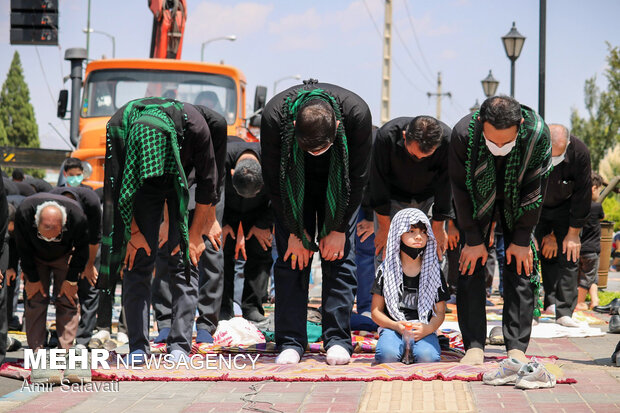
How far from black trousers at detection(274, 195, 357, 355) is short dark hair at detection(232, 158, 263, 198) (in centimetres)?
125

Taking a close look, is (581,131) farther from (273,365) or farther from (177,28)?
(273,365)

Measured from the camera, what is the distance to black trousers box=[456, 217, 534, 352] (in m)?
5.71

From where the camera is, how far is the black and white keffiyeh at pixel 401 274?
605 cm

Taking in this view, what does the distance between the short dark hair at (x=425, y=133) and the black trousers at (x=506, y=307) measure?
37.8 inches

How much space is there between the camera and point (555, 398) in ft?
15.0

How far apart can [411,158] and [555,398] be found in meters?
2.81

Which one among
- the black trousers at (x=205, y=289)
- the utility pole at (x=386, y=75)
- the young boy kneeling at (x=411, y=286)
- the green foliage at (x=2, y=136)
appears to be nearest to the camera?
the young boy kneeling at (x=411, y=286)

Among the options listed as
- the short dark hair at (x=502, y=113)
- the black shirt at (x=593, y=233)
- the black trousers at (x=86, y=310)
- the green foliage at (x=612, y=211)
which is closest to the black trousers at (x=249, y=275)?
the black trousers at (x=86, y=310)

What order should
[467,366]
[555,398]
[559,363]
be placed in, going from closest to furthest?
[555,398], [467,366], [559,363]

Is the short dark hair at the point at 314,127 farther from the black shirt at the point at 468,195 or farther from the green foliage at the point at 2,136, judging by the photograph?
the green foliage at the point at 2,136

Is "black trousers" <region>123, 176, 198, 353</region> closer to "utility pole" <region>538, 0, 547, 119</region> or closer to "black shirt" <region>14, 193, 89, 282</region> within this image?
"black shirt" <region>14, 193, 89, 282</region>

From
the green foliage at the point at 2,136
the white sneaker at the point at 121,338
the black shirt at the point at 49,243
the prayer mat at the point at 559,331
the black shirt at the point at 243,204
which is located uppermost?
the green foliage at the point at 2,136

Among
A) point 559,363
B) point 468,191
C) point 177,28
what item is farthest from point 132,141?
point 177,28

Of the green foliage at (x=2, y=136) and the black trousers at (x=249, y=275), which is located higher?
the green foliage at (x=2, y=136)
